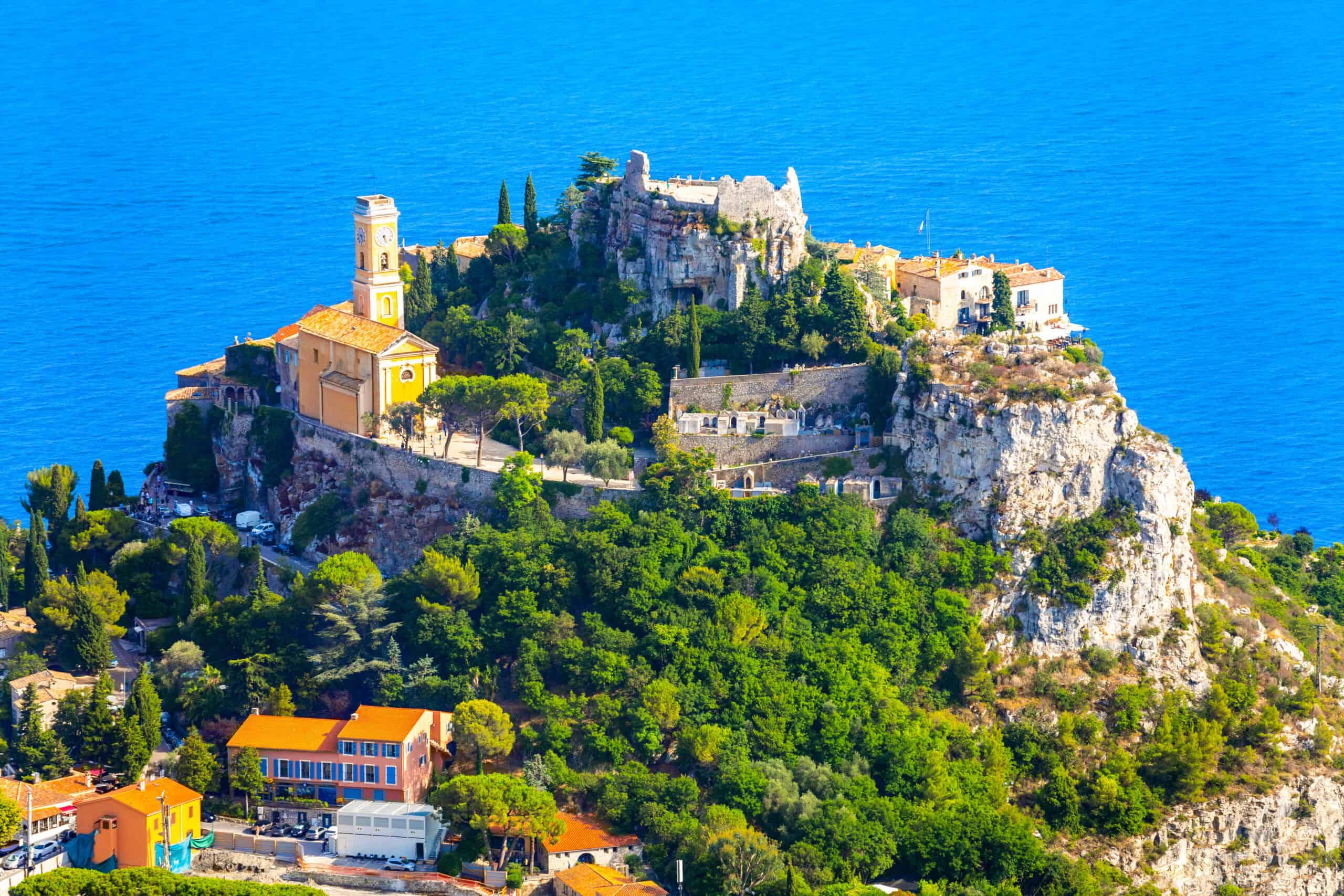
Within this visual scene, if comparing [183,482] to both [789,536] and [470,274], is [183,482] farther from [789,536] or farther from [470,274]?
[789,536]

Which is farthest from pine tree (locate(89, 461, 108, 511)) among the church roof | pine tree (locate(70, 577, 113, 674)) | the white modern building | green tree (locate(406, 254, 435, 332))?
the white modern building

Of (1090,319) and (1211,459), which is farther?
(1090,319)

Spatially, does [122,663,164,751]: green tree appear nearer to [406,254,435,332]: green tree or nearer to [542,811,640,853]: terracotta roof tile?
[542,811,640,853]: terracotta roof tile

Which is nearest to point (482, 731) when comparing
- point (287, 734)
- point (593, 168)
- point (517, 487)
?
point (287, 734)

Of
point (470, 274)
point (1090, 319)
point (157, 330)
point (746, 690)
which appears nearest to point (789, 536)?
point (746, 690)

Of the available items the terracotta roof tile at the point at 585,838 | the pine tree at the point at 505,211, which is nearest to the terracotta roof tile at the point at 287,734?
the terracotta roof tile at the point at 585,838

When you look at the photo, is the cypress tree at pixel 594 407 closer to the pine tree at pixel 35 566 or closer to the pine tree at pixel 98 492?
the pine tree at pixel 98 492

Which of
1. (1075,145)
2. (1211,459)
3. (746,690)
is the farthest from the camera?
(1075,145)
